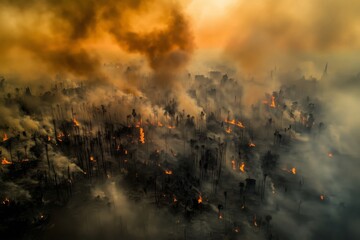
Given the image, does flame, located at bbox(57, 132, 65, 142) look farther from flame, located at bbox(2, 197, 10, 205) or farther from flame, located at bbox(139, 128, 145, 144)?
flame, located at bbox(2, 197, 10, 205)

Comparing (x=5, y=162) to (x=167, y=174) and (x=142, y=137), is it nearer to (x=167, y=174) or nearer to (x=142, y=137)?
(x=142, y=137)

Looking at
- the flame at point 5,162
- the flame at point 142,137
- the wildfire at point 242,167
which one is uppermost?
the flame at point 142,137

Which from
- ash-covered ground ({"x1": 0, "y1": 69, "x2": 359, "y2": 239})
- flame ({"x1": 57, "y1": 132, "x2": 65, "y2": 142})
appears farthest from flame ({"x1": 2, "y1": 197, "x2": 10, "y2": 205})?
flame ({"x1": 57, "y1": 132, "x2": 65, "y2": 142})

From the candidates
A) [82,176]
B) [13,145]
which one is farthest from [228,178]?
[13,145]

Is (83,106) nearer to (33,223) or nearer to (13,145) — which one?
(13,145)

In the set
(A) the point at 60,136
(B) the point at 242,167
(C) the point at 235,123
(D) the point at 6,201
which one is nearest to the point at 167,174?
(B) the point at 242,167

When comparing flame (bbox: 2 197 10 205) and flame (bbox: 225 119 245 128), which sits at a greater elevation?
flame (bbox: 225 119 245 128)

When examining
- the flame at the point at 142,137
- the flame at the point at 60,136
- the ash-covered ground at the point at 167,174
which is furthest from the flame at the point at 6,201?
the flame at the point at 142,137

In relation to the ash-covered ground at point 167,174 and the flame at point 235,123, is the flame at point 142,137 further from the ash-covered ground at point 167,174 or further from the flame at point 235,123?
the flame at point 235,123

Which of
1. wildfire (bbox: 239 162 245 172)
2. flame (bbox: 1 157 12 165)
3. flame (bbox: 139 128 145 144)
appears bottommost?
wildfire (bbox: 239 162 245 172)
